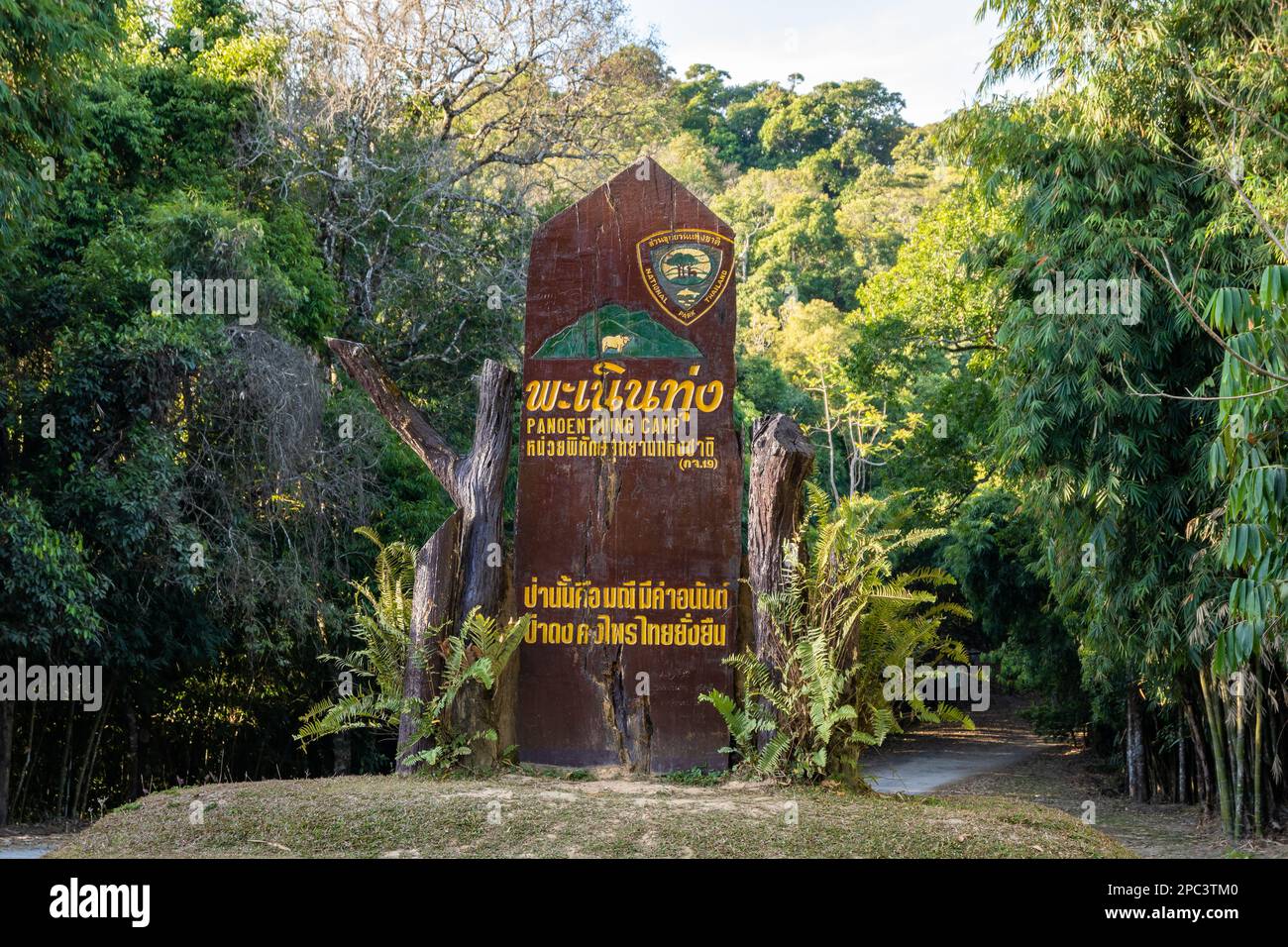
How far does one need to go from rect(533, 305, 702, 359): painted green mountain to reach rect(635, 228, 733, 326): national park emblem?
179 mm

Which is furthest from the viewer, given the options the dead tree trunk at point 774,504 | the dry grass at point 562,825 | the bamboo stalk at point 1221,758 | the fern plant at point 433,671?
the bamboo stalk at point 1221,758

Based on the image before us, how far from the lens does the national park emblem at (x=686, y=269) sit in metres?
10.0

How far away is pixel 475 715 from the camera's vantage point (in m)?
9.46

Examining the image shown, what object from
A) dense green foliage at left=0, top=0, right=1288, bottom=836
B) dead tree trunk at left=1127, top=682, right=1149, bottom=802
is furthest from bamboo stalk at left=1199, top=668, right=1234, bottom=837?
dead tree trunk at left=1127, top=682, right=1149, bottom=802

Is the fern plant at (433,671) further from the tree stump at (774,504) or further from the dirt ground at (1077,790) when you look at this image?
the dirt ground at (1077,790)

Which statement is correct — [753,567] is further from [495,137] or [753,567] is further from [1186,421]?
[495,137]

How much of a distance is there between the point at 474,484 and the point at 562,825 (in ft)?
10.2

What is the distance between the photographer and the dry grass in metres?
7.54

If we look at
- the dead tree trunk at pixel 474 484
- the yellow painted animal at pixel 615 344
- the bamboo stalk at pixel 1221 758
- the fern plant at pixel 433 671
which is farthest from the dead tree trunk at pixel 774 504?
the bamboo stalk at pixel 1221 758

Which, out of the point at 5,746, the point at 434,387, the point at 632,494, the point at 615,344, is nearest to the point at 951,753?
the point at 434,387

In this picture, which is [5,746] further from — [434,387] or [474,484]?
[434,387]

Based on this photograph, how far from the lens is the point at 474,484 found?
1011 cm

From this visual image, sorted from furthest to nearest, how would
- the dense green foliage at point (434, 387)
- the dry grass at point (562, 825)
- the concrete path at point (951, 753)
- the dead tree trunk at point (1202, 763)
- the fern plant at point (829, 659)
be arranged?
the concrete path at point (951, 753), the dead tree trunk at point (1202, 763), the dense green foliage at point (434, 387), the fern plant at point (829, 659), the dry grass at point (562, 825)

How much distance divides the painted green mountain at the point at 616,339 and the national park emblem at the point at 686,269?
18 centimetres
